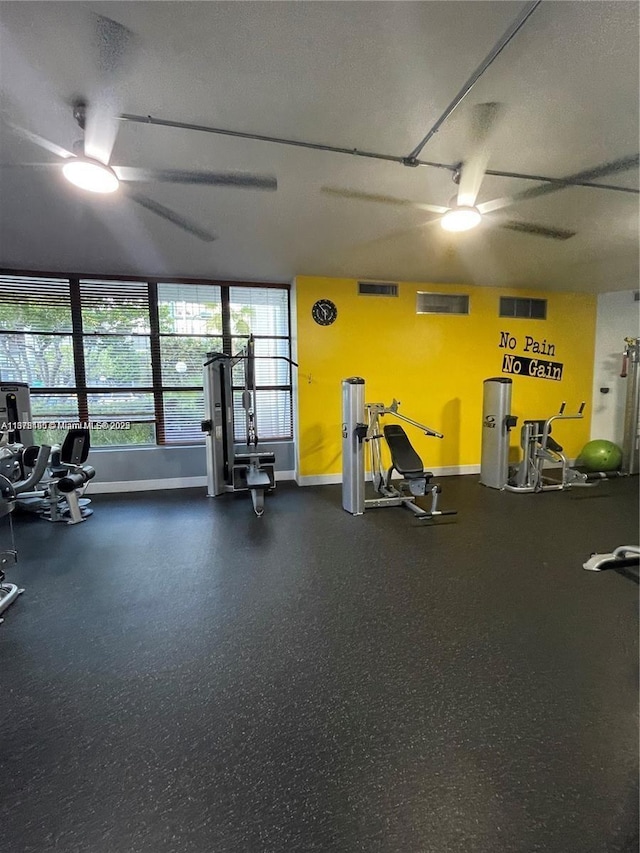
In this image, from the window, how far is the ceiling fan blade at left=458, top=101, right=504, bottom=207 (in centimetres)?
308

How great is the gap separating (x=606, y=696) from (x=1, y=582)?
11.7 feet

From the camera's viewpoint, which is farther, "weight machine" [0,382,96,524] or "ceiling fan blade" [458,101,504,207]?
"weight machine" [0,382,96,524]

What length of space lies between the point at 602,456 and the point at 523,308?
250 cm

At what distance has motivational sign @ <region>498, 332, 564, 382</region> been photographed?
5645 mm

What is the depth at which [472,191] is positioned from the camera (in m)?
2.40

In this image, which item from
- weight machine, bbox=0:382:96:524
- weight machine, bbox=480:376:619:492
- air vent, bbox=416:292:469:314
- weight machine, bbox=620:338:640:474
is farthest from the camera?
weight machine, bbox=620:338:640:474

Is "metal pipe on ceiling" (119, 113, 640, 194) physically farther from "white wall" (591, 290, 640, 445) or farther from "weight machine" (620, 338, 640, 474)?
"white wall" (591, 290, 640, 445)

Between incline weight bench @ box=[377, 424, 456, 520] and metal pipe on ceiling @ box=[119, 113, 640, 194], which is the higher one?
metal pipe on ceiling @ box=[119, 113, 640, 194]

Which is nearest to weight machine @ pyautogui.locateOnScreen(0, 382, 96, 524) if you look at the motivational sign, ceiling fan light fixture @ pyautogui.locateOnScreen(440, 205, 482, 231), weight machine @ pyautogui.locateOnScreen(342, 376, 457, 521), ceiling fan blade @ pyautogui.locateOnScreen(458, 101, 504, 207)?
weight machine @ pyautogui.locateOnScreen(342, 376, 457, 521)

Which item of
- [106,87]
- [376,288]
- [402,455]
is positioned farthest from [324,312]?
[106,87]

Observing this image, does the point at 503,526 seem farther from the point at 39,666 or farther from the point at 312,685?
the point at 39,666

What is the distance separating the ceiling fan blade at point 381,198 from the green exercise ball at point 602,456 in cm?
470

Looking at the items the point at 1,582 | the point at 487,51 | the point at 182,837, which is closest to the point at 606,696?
the point at 182,837

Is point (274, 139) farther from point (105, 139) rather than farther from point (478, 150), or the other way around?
point (478, 150)
